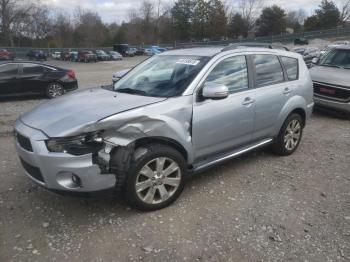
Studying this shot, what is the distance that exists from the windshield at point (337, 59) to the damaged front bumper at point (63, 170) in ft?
25.3

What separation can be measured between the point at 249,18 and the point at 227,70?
90.7m

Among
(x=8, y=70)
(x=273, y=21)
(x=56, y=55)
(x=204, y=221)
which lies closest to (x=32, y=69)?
(x=8, y=70)

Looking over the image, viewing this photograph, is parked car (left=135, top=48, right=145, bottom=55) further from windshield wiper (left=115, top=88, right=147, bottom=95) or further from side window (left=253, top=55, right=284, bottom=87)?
windshield wiper (left=115, top=88, right=147, bottom=95)

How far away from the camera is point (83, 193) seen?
348cm

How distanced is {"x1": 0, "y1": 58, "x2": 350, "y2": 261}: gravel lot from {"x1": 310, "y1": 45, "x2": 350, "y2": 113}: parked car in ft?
12.0

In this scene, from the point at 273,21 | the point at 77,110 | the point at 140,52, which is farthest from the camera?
the point at 273,21

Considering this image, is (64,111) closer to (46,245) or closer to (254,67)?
(46,245)

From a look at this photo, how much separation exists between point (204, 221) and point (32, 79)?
32.2ft

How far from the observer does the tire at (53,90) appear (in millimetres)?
12295

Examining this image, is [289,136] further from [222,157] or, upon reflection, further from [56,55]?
[56,55]

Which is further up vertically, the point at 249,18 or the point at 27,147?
the point at 249,18

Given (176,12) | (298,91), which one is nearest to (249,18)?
(176,12)

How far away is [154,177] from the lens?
3836 millimetres

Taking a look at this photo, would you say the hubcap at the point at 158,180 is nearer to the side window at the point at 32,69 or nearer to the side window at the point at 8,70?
the side window at the point at 8,70
